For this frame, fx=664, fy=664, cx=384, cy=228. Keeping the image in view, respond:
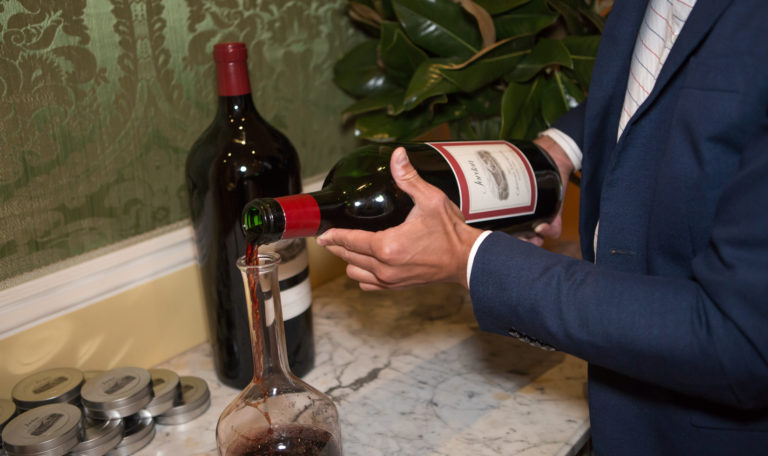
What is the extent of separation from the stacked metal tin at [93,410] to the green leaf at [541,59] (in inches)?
30.2

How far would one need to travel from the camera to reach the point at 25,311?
94 centimetres

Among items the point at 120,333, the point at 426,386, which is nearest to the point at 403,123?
the point at 426,386

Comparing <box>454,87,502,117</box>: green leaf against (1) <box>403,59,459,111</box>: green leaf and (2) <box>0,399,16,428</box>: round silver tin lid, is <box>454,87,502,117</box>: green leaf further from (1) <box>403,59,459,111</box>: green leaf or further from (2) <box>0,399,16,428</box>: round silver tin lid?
(2) <box>0,399,16,428</box>: round silver tin lid

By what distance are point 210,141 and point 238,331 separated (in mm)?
282

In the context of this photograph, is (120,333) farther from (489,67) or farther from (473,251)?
(489,67)

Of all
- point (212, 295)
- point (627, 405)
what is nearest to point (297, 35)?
point (212, 295)

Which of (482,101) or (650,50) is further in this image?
(482,101)

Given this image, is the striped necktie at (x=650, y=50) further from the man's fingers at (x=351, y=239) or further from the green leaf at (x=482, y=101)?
the green leaf at (x=482, y=101)

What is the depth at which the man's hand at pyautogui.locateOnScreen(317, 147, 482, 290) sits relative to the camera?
71 cm

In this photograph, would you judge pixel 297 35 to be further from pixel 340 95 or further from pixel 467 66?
pixel 467 66

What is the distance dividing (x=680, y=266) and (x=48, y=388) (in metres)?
0.82

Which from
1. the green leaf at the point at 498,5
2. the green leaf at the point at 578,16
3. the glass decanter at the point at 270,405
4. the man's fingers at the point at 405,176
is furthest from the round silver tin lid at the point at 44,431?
the green leaf at the point at 578,16

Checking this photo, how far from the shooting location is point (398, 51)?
1224 millimetres

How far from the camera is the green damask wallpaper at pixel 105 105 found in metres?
0.91
